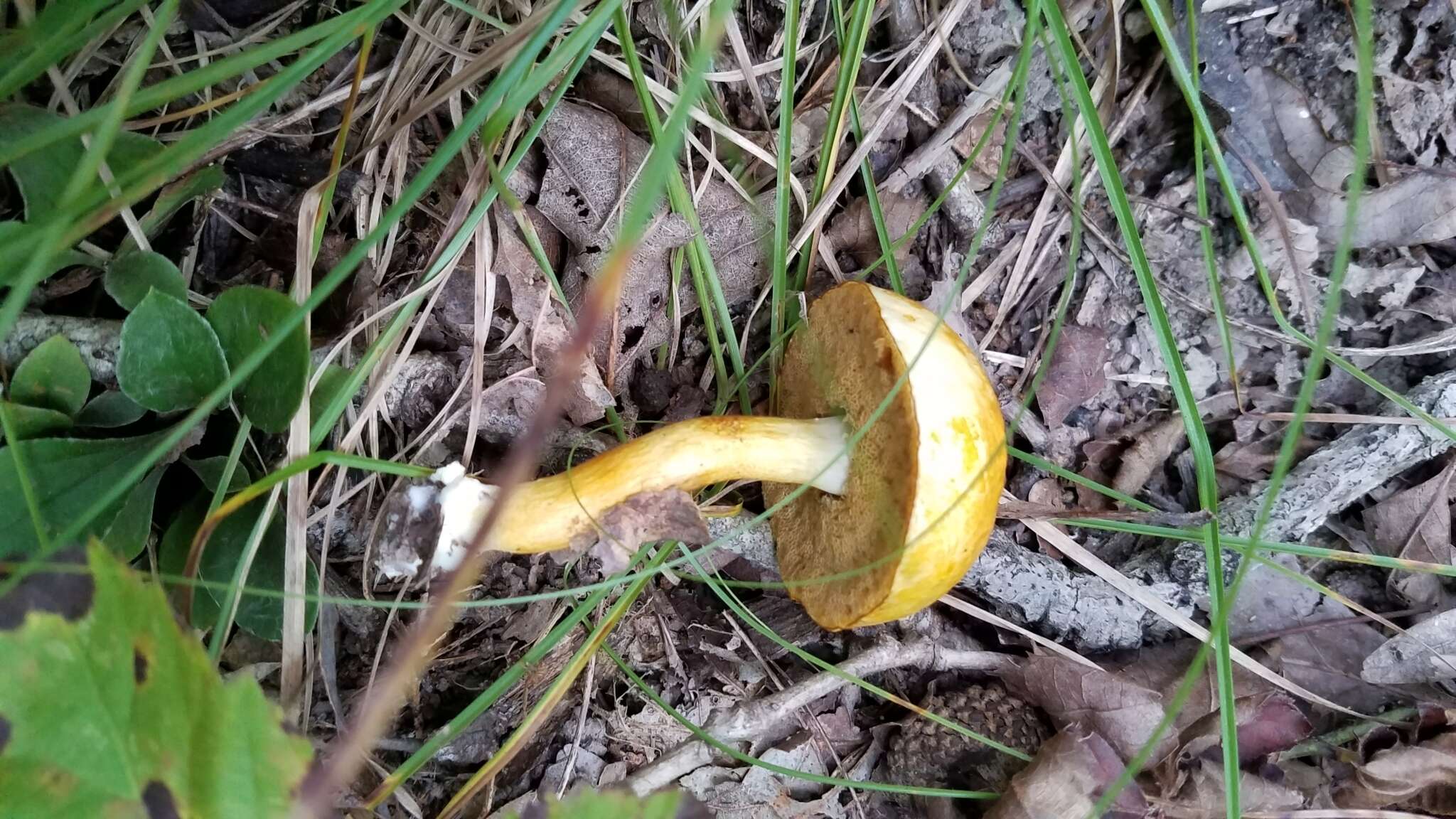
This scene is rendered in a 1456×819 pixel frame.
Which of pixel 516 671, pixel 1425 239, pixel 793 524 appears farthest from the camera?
pixel 1425 239

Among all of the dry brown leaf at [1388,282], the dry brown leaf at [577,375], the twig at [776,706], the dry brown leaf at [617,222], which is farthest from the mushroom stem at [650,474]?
the dry brown leaf at [1388,282]

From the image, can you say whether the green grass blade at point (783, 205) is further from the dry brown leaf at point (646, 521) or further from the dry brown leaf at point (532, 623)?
the dry brown leaf at point (532, 623)

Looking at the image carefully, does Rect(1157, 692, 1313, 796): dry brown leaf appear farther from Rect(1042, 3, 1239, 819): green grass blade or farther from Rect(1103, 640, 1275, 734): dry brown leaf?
Rect(1042, 3, 1239, 819): green grass blade

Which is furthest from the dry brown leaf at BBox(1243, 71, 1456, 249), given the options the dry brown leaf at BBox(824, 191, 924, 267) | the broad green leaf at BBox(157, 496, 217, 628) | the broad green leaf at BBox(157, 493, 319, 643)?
the broad green leaf at BBox(157, 496, 217, 628)

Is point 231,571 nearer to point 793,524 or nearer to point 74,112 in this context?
point 74,112

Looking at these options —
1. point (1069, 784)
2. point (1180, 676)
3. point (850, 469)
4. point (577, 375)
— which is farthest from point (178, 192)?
point (1180, 676)

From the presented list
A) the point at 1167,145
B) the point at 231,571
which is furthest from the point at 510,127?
the point at 1167,145
